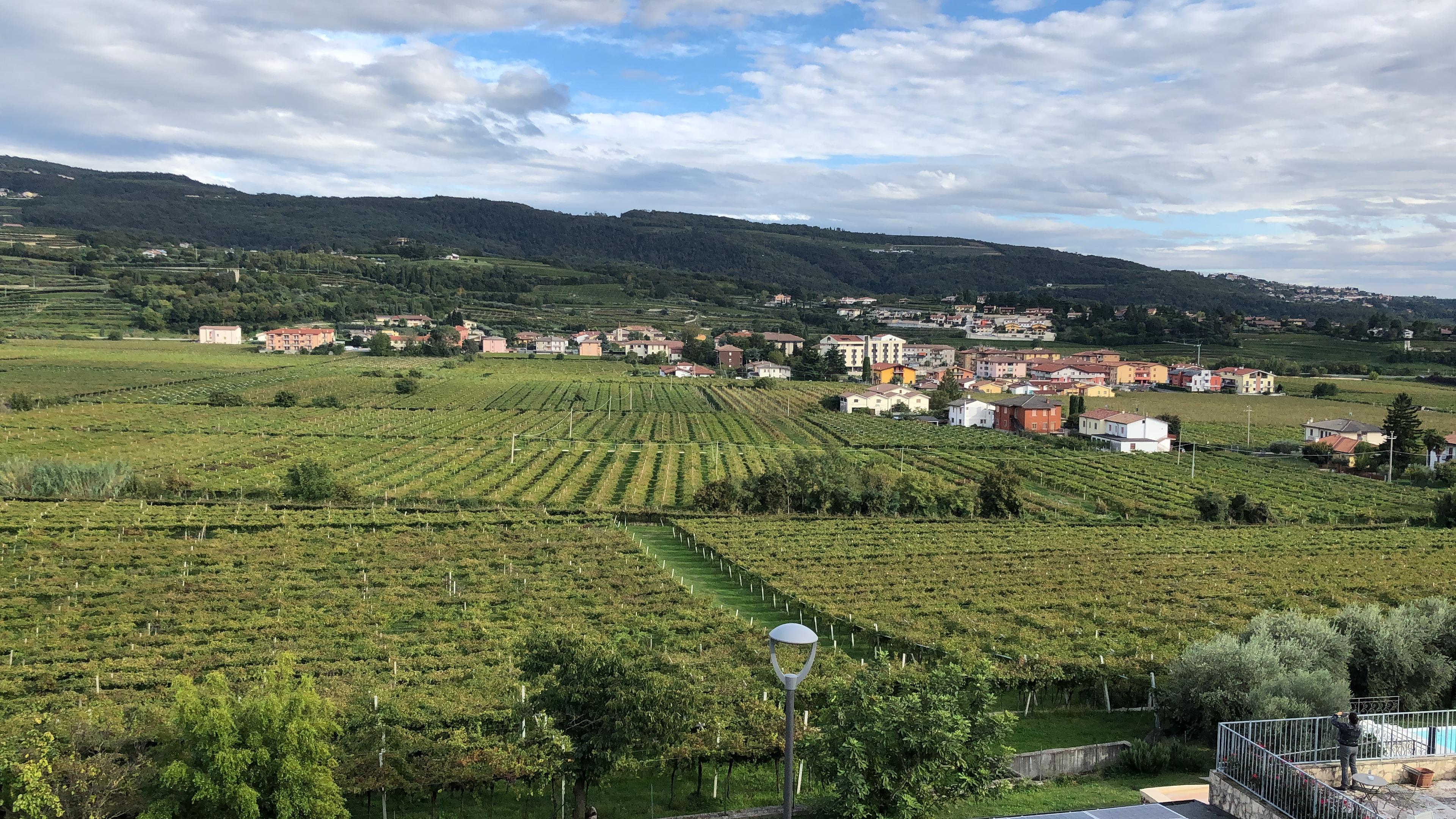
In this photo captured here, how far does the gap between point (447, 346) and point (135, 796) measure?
11417 cm

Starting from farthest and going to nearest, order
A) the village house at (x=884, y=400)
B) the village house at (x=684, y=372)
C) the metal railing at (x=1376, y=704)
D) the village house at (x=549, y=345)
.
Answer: the village house at (x=549, y=345) → the village house at (x=684, y=372) → the village house at (x=884, y=400) → the metal railing at (x=1376, y=704)

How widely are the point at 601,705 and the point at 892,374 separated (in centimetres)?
9245

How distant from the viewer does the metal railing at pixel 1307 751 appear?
9.57 metres

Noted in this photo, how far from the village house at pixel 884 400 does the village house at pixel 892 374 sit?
13.6m

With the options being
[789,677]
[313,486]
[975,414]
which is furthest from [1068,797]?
[975,414]

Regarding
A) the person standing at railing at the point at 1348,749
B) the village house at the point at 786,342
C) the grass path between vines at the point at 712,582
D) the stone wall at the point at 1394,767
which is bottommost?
the grass path between vines at the point at 712,582

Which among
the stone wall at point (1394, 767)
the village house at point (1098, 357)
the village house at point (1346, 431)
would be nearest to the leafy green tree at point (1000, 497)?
the stone wall at point (1394, 767)

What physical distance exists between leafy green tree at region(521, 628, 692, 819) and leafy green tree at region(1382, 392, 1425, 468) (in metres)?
58.4

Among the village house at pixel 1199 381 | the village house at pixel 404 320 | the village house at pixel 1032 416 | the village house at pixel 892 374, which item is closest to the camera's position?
the village house at pixel 1032 416

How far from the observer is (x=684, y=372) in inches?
4245

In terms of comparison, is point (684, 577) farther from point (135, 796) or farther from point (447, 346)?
point (447, 346)

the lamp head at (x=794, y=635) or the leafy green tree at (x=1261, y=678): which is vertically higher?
the lamp head at (x=794, y=635)

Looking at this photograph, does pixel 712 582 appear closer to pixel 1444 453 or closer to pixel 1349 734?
pixel 1349 734

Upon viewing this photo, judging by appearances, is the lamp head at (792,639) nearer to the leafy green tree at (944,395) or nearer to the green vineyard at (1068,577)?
the green vineyard at (1068,577)
